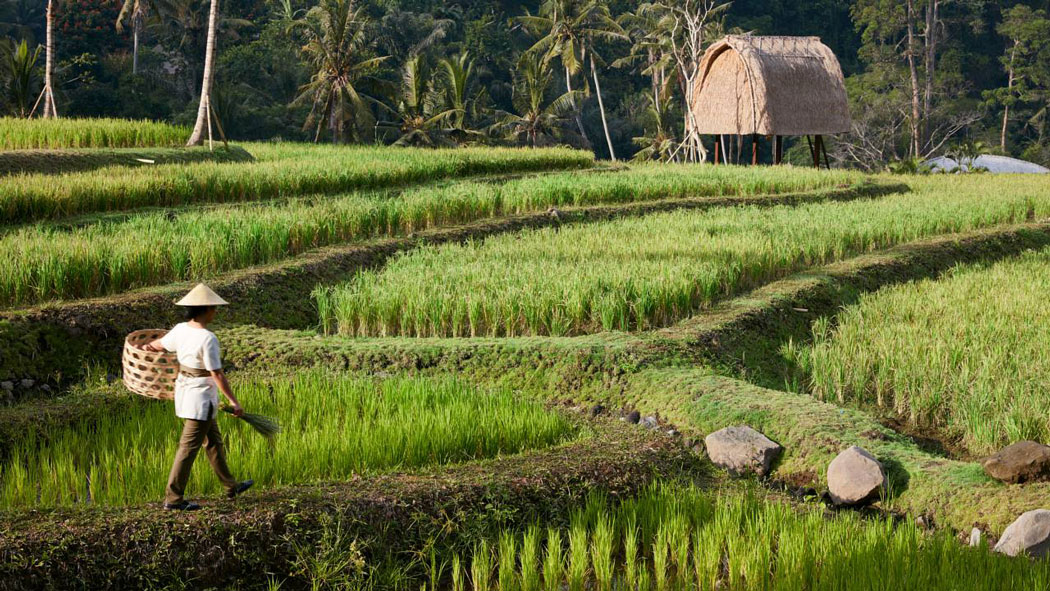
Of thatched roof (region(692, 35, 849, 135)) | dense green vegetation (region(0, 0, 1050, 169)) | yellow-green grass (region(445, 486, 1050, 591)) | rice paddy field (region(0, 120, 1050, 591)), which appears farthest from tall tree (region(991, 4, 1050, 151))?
yellow-green grass (region(445, 486, 1050, 591))

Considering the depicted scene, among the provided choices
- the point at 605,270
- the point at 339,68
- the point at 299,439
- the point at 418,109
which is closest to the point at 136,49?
the point at 339,68

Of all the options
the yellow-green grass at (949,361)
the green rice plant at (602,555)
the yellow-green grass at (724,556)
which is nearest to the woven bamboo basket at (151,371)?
the yellow-green grass at (724,556)

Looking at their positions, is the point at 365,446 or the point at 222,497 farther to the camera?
the point at 365,446

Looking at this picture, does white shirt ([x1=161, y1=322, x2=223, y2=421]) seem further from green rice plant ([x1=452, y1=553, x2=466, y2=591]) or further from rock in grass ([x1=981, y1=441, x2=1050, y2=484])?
rock in grass ([x1=981, y1=441, x2=1050, y2=484])

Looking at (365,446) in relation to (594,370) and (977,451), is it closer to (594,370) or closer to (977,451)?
(594,370)

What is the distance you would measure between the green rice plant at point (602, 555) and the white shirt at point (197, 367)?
1.46m

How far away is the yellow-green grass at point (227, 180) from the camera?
9492 mm

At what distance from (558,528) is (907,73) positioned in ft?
112

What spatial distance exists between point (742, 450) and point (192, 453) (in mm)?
2691

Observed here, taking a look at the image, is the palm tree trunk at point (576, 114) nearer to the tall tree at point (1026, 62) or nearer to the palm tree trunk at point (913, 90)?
the palm tree trunk at point (913, 90)

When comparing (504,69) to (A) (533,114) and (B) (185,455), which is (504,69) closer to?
(A) (533,114)

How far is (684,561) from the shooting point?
11.9 ft

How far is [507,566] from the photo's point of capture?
3.47 meters

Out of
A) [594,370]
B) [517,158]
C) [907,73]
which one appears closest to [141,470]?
[594,370]
